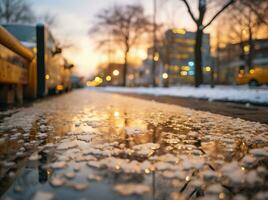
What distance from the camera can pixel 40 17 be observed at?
2387 inches

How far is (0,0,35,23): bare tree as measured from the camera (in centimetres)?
4976

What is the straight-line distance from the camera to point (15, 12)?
51531 millimetres

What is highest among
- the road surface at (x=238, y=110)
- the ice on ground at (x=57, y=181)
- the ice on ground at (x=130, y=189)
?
the ice on ground at (x=57, y=181)

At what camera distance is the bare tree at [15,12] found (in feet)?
163

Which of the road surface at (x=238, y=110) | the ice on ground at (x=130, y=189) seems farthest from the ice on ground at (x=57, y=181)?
the road surface at (x=238, y=110)

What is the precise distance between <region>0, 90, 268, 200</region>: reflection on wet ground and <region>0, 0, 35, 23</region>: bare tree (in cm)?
4833

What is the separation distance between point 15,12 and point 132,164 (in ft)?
173

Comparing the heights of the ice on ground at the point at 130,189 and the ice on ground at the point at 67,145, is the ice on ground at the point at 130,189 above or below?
below

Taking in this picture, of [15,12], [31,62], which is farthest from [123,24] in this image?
[31,62]

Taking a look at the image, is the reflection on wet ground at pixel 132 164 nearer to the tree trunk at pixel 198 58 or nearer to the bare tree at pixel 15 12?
the tree trunk at pixel 198 58

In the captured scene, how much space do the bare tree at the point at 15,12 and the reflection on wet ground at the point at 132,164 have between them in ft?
159

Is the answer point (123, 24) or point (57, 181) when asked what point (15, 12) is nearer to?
point (123, 24)

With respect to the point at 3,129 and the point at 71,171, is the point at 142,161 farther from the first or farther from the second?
the point at 3,129

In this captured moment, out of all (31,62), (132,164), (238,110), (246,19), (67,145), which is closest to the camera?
(132,164)
